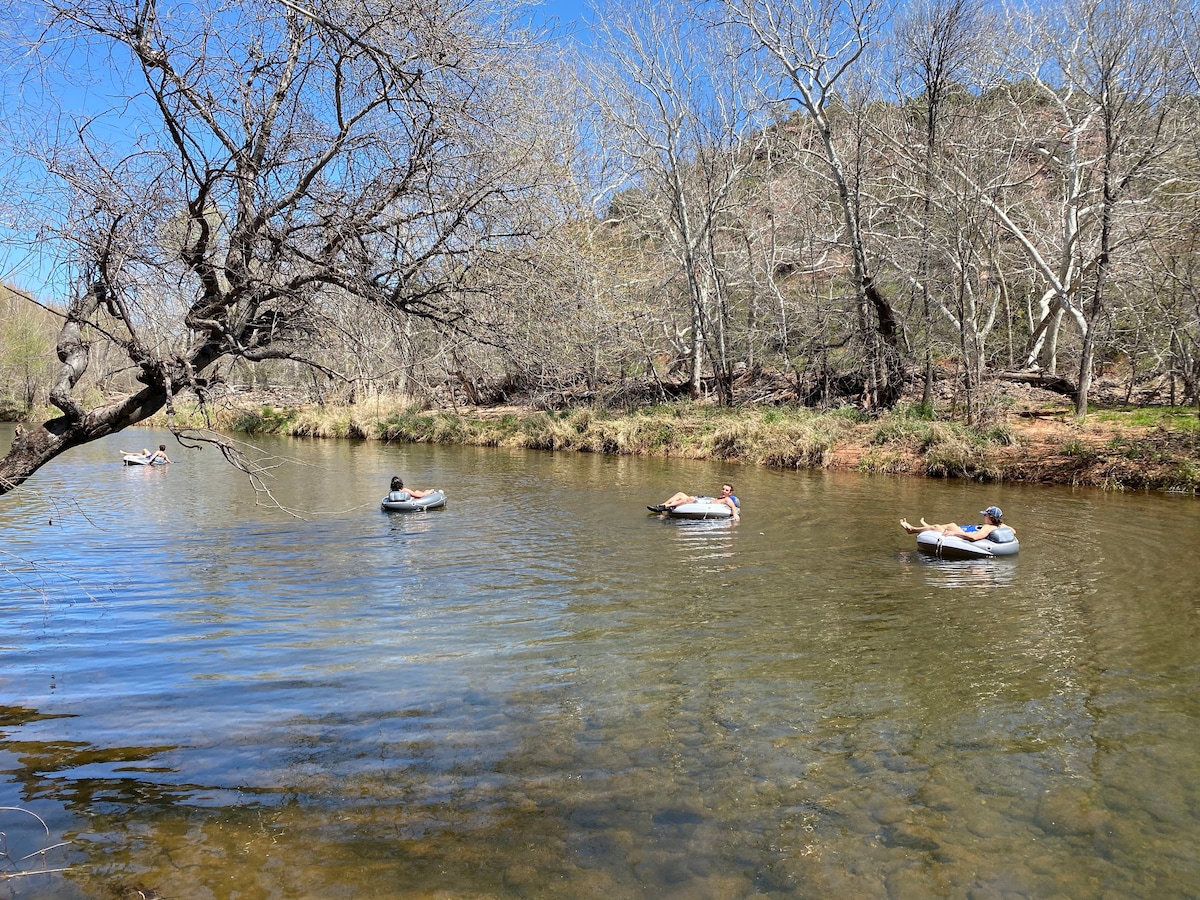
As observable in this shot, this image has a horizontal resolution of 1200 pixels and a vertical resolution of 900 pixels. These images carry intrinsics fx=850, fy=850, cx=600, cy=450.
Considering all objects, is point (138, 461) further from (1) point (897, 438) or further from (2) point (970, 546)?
(2) point (970, 546)

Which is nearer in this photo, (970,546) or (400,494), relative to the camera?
(970,546)

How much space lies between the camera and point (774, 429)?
2506cm

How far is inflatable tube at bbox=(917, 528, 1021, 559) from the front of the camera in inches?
494

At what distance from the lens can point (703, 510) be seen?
15.5 metres

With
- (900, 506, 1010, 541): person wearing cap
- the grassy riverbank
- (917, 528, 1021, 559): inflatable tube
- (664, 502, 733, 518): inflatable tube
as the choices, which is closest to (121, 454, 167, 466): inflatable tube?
the grassy riverbank

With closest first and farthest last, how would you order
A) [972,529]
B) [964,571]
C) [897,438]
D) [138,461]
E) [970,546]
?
[964,571] < [970,546] < [972,529] < [897,438] < [138,461]

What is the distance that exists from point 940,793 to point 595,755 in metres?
2.24

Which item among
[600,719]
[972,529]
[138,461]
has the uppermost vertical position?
[138,461]

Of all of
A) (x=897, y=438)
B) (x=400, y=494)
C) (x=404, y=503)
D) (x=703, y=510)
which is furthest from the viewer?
(x=897, y=438)

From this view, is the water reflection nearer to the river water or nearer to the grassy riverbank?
the river water

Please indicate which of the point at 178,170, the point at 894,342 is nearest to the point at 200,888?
the point at 178,170

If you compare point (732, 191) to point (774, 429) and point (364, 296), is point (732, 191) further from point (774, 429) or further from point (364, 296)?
point (364, 296)

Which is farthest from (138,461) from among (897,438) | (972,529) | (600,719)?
(600,719)

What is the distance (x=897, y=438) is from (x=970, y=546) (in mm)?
10898
